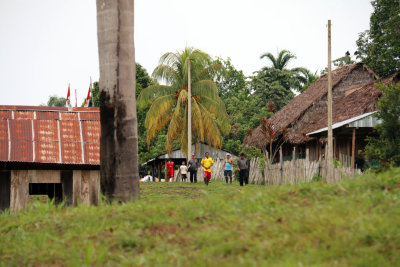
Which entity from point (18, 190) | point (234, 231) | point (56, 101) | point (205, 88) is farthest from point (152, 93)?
point (56, 101)

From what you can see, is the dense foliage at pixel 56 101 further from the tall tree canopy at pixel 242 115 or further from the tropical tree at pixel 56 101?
the tall tree canopy at pixel 242 115

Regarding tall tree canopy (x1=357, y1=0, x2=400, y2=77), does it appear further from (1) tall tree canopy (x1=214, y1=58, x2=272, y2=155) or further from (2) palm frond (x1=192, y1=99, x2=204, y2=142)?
(1) tall tree canopy (x1=214, y1=58, x2=272, y2=155)

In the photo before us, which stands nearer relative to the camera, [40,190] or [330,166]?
[40,190]

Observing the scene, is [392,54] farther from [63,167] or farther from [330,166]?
[63,167]

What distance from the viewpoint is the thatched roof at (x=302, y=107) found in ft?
92.9

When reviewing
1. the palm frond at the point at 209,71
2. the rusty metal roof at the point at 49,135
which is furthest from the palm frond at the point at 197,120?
the rusty metal roof at the point at 49,135

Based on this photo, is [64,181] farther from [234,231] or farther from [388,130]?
[388,130]

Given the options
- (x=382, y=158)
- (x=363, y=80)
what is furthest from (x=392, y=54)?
(x=382, y=158)

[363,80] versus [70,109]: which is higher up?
[363,80]

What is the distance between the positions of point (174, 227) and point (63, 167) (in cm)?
498

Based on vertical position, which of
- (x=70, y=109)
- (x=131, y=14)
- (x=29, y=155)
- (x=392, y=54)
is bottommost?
(x=29, y=155)

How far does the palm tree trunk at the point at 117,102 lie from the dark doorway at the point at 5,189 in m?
2.75

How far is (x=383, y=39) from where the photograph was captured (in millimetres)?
28828

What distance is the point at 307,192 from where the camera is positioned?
6211 mm
